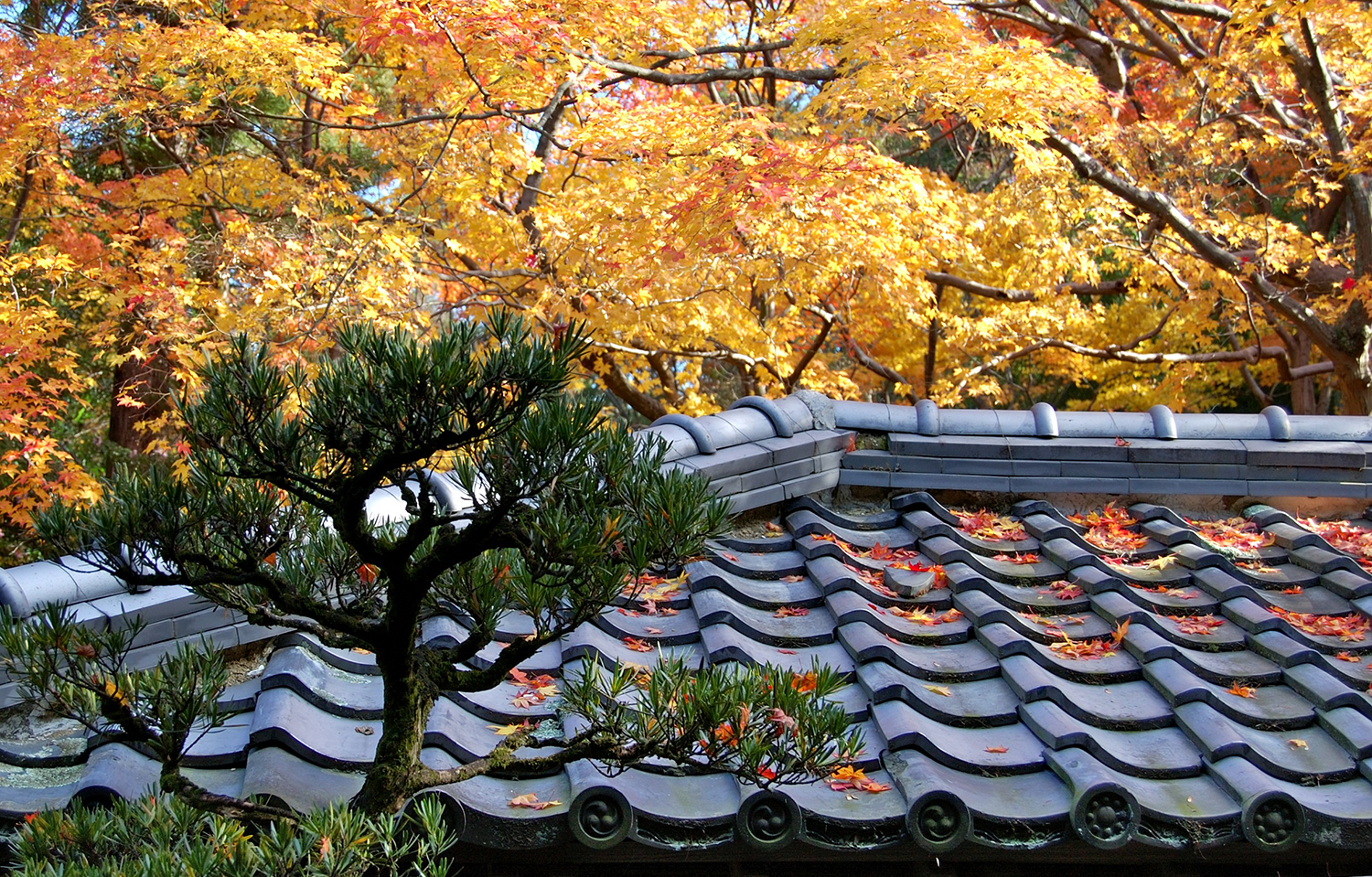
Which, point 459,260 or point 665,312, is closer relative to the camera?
point 665,312

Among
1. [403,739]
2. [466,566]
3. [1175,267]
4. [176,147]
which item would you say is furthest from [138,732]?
[1175,267]

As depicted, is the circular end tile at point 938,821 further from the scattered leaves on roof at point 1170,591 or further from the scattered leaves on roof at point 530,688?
the scattered leaves on roof at point 1170,591

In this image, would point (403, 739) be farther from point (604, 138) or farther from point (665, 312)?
point (665, 312)

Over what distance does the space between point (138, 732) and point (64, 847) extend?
0.74 feet

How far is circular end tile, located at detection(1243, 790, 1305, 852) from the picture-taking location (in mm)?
2453

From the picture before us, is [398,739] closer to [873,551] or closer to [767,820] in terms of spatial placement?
[767,820]

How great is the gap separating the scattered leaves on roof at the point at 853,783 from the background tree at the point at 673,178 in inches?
215

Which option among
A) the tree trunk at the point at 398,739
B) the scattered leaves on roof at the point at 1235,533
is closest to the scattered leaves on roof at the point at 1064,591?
the scattered leaves on roof at the point at 1235,533

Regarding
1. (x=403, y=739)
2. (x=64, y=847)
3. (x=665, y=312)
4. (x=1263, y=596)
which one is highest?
(x=665, y=312)

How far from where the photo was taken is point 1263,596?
11.8ft

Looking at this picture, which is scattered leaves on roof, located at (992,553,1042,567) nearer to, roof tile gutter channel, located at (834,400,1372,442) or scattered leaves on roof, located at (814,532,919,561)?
scattered leaves on roof, located at (814,532,919,561)

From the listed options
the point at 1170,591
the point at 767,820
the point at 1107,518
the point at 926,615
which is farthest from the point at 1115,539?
the point at 767,820

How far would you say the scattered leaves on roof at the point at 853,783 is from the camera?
2.51 metres

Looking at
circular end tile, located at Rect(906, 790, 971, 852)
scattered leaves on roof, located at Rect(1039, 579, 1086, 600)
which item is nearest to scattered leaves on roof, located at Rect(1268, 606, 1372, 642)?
scattered leaves on roof, located at Rect(1039, 579, 1086, 600)
